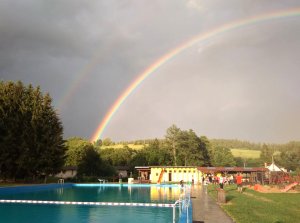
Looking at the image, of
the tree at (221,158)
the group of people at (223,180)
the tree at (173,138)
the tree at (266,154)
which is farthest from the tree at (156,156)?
the tree at (266,154)

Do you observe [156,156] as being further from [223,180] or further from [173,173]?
[223,180]

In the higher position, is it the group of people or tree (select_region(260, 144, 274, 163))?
tree (select_region(260, 144, 274, 163))

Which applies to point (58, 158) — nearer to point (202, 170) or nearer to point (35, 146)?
point (35, 146)

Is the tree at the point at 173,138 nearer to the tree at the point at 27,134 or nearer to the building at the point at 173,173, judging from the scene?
the building at the point at 173,173

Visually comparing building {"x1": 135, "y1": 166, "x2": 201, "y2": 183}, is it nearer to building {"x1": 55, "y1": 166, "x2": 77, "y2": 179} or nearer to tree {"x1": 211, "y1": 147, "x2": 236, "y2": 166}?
building {"x1": 55, "y1": 166, "x2": 77, "y2": 179}

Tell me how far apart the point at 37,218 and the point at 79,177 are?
45.2 m

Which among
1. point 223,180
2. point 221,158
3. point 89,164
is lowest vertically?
point 223,180

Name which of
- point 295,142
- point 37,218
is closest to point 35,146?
point 37,218

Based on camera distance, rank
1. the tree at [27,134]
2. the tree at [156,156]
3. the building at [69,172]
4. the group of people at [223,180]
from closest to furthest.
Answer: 1. the group of people at [223,180]
2. the tree at [27,134]
3. the building at [69,172]
4. the tree at [156,156]

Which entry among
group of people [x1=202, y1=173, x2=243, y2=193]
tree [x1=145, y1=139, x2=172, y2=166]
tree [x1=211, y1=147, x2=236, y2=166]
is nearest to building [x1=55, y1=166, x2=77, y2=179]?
tree [x1=145, y1=139, x2=172, y2=166]

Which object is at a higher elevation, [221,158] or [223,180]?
[221,158]

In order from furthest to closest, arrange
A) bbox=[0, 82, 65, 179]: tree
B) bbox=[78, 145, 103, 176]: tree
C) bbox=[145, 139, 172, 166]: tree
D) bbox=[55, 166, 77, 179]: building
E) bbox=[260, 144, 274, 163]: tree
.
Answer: bbox=[260, 144, 274, 163]: tree → bbox=[145, 139, 172, 166]: tree → bbox=[55, 166, 77, 179]: building → bbox=[78, 145, 103, 176]: tree → bbox=[0, 82, 65, 179]: tree

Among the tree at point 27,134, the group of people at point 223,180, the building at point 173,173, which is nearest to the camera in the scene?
the group of people at point 223,180

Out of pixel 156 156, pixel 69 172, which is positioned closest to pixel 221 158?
pixel 156 156
